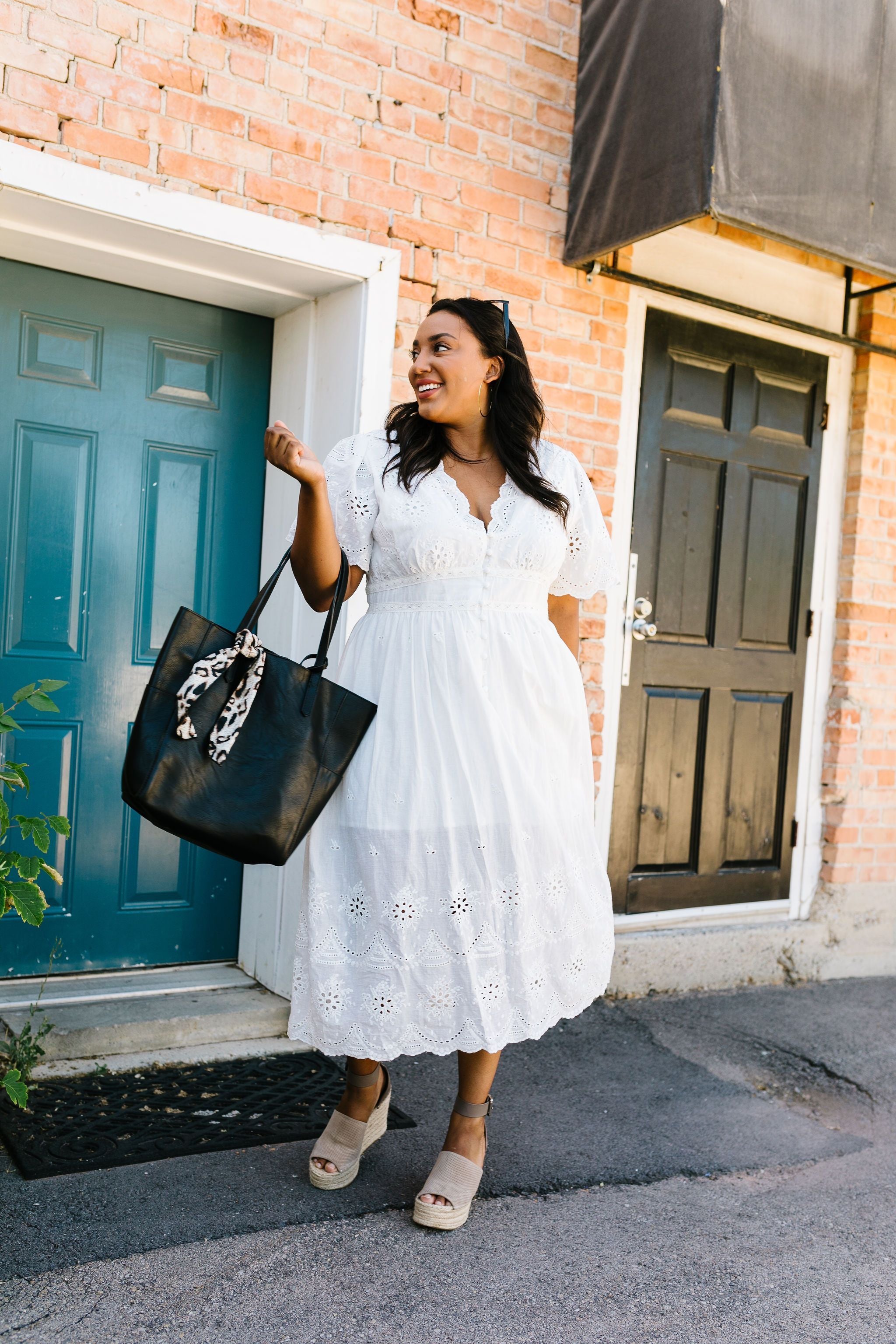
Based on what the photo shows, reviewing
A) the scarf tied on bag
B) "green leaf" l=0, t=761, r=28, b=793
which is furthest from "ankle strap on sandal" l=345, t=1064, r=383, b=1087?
"green leaf" l=0, t=761, r=28, b=793

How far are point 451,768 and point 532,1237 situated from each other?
3.42 feet

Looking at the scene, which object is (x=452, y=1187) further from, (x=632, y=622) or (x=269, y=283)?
(x=269, y=283)

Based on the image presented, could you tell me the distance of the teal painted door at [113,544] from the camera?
348 centimetres

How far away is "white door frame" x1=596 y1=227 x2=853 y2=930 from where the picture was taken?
425 cm

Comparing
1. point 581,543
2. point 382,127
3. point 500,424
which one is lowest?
point 581,543

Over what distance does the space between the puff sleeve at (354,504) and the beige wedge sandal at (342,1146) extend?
1.16 meters

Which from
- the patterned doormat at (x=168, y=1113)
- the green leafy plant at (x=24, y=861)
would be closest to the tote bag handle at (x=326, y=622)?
the green leafy plant at (x=24, y=861)

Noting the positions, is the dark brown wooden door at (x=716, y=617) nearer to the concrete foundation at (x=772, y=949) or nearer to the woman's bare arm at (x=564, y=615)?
the concrete foundation at (x=772, y=949)

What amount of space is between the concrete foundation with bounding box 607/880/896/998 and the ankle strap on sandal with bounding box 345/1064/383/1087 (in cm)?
185

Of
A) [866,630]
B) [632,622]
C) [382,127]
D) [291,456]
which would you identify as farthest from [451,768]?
[866,630]

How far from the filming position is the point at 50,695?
353 cm

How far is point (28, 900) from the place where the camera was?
2.41m

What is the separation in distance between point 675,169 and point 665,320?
0.86 meters

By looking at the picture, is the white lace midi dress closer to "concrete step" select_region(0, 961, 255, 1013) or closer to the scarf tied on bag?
the scarf tied on bag
